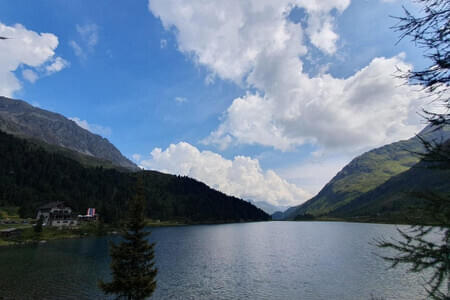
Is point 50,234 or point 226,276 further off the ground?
point 50,234

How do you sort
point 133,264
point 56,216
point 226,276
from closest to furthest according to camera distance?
point 133,264
point 226,276
point 56,216

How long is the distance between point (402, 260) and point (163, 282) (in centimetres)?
4996

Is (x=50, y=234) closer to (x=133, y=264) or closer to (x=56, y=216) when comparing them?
(x=56, y=216)

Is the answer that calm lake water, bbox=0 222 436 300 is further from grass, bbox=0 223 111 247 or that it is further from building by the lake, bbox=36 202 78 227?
building by the lake, bbox=36 202 78 227

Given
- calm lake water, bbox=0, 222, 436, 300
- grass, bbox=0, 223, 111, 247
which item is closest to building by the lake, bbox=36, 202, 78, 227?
grass, bbox=0, 223, 111, 247

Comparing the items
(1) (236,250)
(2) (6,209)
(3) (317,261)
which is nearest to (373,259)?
(3) (317,261)

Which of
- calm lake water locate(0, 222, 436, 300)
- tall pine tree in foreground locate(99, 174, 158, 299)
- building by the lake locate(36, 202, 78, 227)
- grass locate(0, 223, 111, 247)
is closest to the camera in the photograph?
tall pine tree in foreground locate(99, 174, 158, 299)

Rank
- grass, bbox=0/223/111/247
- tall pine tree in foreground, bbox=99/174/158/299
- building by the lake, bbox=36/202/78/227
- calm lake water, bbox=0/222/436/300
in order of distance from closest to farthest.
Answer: tall pine tree in foreground, bbox=99/174/158/299 → calm lake water, bbox=0/222/436/300 → grass, bbox=0/223/111/247 → building by the lake, bbox=36/202/78/227

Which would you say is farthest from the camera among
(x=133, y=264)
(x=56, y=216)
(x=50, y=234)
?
(x=56, y=216)

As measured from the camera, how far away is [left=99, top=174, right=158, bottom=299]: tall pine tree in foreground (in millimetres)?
31219

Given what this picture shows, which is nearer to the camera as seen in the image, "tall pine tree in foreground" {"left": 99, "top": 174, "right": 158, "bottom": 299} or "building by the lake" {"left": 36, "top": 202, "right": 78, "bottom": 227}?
"tall pine tree in foreground" {"left": 99, "top": 174, "right": 158, "bottom": 299}

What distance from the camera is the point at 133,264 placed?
3241 cm

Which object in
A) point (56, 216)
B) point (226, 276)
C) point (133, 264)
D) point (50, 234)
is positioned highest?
point (56, 216)

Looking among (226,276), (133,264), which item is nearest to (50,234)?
(226,276)
